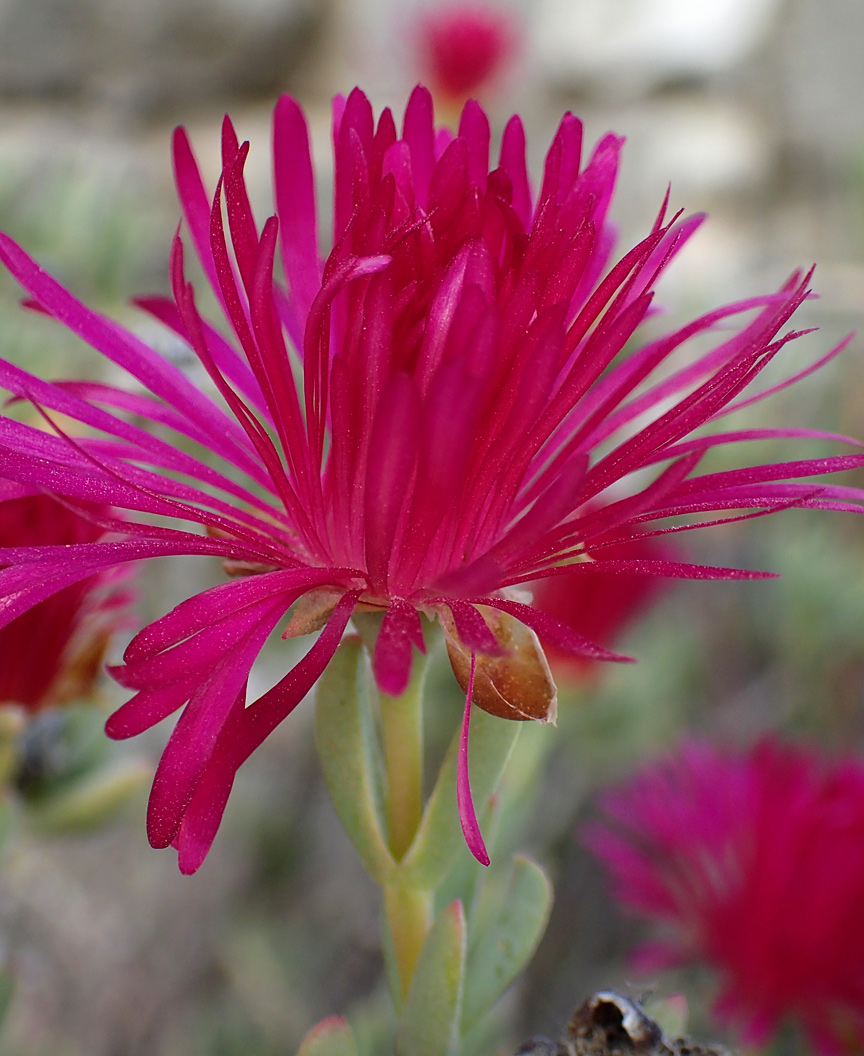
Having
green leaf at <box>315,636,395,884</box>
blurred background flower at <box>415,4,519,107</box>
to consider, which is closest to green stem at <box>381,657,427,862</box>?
green leaf at <box>315,636,395,884</box>

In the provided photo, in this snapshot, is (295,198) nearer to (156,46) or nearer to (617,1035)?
(617,1035)

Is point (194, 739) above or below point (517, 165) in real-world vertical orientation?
below

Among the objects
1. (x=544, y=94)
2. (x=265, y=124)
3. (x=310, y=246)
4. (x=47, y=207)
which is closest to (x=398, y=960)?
(x=310, y=246)

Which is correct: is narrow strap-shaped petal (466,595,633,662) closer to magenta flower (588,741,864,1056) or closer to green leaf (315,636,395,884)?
green leaf (315,636,395,884)

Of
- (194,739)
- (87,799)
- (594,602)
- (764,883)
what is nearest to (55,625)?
(87,799)

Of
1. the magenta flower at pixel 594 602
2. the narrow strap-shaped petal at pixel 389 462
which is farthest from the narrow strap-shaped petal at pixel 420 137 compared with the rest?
the magenta flower at pixel 594 602

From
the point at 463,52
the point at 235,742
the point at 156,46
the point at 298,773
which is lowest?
the point at 298,773

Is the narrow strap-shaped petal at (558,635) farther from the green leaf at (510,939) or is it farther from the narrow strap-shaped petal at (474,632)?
the green leaf at (510,939)

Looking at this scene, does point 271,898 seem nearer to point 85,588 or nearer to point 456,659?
point 85,588
